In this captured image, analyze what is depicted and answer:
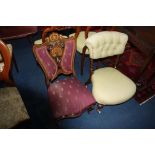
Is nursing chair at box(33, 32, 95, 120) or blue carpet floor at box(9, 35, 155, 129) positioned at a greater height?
→ nursing chair at box(33, 32, 95, 120)

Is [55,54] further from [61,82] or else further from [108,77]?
[108,77]

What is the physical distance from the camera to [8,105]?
2.00 meters

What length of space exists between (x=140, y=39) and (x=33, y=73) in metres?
1.69

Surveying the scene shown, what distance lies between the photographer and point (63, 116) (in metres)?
2.25

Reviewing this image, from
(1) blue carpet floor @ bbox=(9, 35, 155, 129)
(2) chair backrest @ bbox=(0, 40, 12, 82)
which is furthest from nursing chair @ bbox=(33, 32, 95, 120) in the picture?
(1) blue carpet floor @ bbox=(9, 35, 155, 129)

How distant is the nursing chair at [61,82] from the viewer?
2184mm

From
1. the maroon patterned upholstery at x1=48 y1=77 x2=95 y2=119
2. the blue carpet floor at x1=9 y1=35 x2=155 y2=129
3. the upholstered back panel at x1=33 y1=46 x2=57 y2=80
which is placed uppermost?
the upholstered back panel at x1=33 y1=46 x2=57 y2=80

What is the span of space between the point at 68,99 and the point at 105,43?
79cm

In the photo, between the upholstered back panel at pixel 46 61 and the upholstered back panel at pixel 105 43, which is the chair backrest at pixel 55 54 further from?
the upholstered back panel at pixel 105 43

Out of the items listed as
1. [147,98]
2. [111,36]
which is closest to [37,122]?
[111,36]

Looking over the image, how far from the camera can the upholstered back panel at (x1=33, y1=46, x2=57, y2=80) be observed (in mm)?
2133

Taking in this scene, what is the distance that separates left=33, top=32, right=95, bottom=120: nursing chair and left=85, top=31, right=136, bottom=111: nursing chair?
0.51 feet

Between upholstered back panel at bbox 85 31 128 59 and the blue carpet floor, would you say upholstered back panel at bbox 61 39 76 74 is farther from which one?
the blue carpet floor

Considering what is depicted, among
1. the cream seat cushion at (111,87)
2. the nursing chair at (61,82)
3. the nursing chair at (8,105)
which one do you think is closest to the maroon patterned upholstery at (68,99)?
the nursing chair at (61,82)
